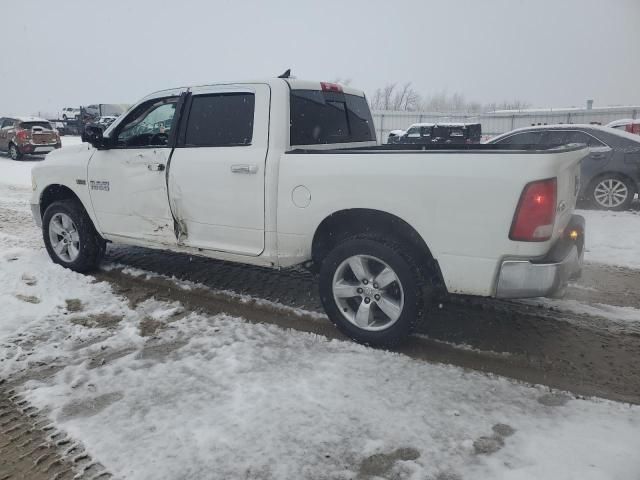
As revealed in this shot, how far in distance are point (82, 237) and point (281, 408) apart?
3401 mm

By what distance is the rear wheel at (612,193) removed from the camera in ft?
28.2

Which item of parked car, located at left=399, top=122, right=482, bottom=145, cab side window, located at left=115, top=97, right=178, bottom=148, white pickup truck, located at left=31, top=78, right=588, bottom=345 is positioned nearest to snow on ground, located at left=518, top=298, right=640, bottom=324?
white pickup truck, located at left=31, top=78, right=588, bottom=345

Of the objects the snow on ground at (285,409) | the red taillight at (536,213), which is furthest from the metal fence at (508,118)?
the snow on ground at (285,409)

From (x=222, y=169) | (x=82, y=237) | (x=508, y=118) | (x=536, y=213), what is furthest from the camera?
(x=508, y=118)

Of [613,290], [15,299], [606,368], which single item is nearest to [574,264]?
[606,368]

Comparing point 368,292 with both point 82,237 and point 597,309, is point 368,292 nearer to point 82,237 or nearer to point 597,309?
point 597,309

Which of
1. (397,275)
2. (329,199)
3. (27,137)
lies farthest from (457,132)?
(27,137)

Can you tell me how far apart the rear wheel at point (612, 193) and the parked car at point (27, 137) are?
1809 centimetres

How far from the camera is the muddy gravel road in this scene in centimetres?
325

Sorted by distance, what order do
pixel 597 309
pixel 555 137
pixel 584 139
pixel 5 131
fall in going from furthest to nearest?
pixel 5 131 < pixel 555 137 < pixel 584 139 < pixel 597 309

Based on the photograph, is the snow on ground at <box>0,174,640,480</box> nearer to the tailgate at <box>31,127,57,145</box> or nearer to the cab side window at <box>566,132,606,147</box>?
the cab side window at <box>566,132,606,147</box>

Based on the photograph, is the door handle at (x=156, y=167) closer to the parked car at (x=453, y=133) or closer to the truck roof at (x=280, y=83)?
the truck roof at (x=280, y=83)

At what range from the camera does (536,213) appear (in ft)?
9.45

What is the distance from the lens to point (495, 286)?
306 cm
